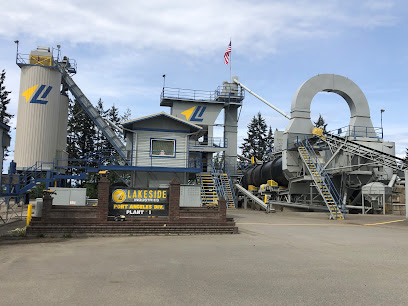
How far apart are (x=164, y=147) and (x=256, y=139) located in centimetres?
5753

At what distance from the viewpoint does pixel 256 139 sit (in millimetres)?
78875

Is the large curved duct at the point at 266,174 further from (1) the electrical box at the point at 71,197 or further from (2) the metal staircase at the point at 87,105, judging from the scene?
(1) the electrical box at the point at 71,197

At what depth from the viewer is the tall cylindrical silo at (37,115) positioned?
30469mm

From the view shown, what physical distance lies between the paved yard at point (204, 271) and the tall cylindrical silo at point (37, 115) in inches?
811

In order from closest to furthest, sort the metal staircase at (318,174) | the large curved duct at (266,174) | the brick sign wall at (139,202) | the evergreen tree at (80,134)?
the brick sign wall at (139,202)
the metal staircase at (318,174)
the large curved duct at (266,174)
the evergreen tree at (80,134)

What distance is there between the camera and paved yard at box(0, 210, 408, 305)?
598cm

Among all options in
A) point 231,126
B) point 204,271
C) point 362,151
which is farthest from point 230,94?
point 204,271

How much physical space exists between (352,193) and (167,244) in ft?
70.4

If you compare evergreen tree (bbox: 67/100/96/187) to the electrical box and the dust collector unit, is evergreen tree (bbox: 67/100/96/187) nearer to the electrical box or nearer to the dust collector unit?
the dust collector unit

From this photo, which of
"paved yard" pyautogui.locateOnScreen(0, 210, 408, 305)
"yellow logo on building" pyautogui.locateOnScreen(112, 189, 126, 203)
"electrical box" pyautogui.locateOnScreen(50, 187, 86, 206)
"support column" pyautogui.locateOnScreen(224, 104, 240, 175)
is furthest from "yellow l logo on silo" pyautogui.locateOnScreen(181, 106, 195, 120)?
"paved yard" pyautogui.locateOnScreen(0, 210, 408, 305)

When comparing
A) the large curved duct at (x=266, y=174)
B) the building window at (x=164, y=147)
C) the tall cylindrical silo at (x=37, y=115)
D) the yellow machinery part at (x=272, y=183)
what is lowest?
the yellow machinery part at (x=272, y=183)

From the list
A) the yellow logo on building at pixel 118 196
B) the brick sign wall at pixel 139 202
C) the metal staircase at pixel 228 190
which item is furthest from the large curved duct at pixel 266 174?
the yellow logo on building at pixel 118 196

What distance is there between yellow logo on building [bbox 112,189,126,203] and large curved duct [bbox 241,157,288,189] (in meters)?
19.3

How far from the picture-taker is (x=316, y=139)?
2875 cm
